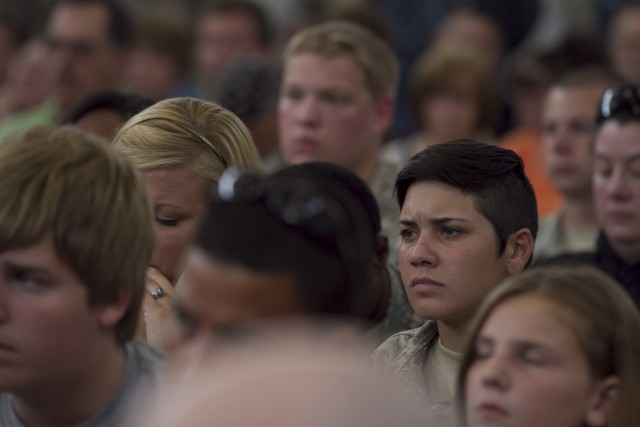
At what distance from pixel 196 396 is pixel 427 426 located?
33 cm

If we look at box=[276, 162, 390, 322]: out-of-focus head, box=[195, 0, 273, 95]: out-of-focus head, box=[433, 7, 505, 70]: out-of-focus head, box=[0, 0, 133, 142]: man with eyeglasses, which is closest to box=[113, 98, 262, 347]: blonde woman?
box=[276, 162, 390, 322]: out-of-focus head

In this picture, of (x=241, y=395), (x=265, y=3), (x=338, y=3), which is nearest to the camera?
(x=241, y=395)

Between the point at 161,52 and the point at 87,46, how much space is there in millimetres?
1418

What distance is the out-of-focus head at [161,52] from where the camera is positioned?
9.91 meters

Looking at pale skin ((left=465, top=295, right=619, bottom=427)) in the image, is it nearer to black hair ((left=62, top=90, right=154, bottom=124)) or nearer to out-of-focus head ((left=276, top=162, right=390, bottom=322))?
out-of-focus head ((left=276, top=162, right=390, bottom=322))

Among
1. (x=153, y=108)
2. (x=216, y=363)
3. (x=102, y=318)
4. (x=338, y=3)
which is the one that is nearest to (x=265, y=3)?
(x=338, y=3)

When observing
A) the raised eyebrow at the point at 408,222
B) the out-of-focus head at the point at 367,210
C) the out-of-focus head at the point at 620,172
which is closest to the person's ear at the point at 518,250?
the raised eyebrow at the point at 408,222

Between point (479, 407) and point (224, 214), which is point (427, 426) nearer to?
point (224, 214)

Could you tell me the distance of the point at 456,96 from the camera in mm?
8109

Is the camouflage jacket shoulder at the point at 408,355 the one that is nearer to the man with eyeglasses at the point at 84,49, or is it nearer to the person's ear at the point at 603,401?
the person's ear at the point at 603,401

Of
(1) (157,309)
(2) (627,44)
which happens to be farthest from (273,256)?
(2) (627,44)

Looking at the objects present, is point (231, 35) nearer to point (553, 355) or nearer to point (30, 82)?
point (30, 82)

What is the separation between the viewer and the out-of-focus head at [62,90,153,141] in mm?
5289

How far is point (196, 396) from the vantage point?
1.94m
